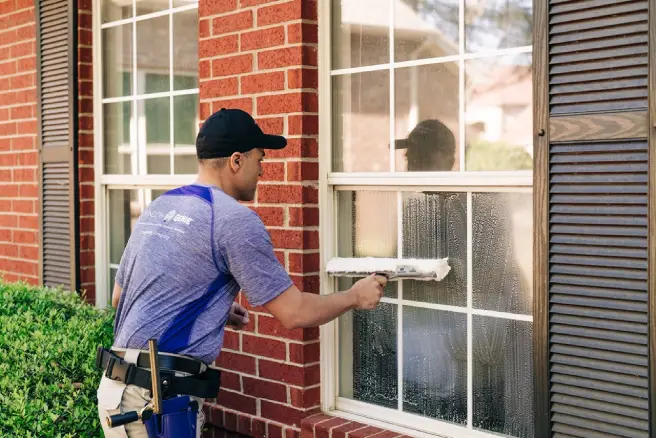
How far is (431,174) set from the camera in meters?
4.16

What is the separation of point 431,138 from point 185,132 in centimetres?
186

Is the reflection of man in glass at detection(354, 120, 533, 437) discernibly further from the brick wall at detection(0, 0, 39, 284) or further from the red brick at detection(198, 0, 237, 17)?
the brick wall at detection(0, 0, 39, 284)

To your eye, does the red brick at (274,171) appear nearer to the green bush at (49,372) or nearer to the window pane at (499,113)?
the window pane at (499,113)

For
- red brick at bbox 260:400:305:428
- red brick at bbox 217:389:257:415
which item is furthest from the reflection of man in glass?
red brick at bbox 217:389:257:415

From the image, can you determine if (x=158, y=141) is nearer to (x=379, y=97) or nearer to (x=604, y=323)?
(x=379, y=97)

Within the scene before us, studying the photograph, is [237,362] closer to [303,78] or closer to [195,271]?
[303,78]

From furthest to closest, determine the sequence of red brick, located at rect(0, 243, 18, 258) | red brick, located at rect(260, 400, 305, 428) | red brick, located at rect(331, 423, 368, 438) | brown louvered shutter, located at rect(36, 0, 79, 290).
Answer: red brick, located at rect(0, 243, 18, 258)
brown louvered shutter, located at rect(36, 0, 79, 290)
red brick, located at rect(260, 400, 305, 428)
red brick, located at rect(331, 423, 368, 438)

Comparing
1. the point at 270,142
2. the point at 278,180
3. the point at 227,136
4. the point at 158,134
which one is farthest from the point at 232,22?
the point at 227,136

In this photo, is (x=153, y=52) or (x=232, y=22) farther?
(x=153, y=52)

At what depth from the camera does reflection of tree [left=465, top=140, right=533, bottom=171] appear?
3.82m

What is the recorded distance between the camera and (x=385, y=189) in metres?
4.40

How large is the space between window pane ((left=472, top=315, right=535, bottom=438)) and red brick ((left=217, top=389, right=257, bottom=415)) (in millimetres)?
1285

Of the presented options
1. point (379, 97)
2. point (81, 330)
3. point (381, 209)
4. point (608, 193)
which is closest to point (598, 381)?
point (608, 193)

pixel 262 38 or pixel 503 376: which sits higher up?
pixel 262 38
